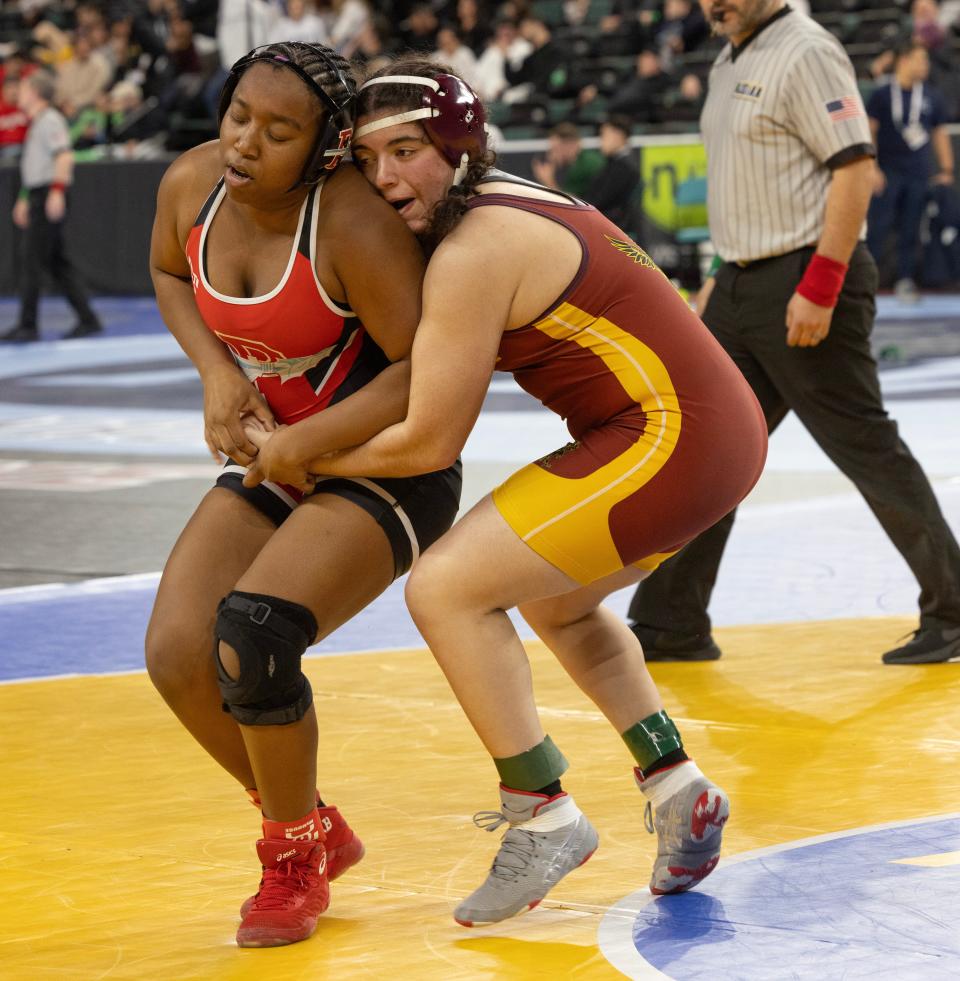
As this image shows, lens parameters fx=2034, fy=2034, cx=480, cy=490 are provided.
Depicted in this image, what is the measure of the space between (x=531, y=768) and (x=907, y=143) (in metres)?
16.6

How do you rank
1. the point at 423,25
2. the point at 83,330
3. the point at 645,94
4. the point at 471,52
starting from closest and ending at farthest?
the point at 83,330
the point at 645,94
the point at 471,52
the point at 423,25

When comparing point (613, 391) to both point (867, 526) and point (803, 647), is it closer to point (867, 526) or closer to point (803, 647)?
point (803, 647)

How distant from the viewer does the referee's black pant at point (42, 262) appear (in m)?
19.2

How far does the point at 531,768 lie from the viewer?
12.6ft

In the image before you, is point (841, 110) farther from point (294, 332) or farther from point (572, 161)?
point (572, 161)

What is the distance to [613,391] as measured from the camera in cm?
390

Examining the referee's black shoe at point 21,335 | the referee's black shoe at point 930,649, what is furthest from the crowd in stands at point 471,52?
the referee's black shoe at point 930,649

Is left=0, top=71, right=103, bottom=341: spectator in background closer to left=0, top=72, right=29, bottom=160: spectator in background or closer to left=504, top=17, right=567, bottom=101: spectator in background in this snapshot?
left=0, top=72, right=29, bottom=160: spectator in background

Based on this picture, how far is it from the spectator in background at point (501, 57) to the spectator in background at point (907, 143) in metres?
5.17

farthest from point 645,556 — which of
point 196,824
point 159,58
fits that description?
point 159,58

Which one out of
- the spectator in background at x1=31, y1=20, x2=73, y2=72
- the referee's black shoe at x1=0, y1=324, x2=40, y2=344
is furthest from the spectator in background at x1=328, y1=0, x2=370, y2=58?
the referee's black shoe at x1=0, y1=324, x2=40, y2=344

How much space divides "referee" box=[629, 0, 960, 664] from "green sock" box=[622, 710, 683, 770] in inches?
82.8

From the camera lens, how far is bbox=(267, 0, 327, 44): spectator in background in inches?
900

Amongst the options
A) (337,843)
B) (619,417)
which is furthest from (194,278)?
(337,843)
